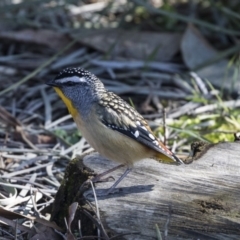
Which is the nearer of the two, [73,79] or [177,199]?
[177,199]

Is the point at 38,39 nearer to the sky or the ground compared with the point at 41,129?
nearer to the sky

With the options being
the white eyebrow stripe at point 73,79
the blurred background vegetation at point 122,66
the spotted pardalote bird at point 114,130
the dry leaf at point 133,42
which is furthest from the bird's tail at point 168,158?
the dry leaf at point 133,42

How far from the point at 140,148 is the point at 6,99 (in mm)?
2879

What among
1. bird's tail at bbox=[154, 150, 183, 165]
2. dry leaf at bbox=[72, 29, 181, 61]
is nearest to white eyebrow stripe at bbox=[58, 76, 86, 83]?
bird's tail at bbox=[154, 150, 183, 165]

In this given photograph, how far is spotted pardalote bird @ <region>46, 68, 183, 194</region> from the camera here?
455cm

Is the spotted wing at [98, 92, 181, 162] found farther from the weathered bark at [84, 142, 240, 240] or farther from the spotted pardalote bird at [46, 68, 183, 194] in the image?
the weathered bark at [84, 142, 240, 240]

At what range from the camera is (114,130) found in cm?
460

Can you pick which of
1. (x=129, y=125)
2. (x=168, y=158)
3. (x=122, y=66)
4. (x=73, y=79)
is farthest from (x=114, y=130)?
(x=122, y=66)

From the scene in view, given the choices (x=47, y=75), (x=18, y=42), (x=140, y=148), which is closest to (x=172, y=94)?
(x=47, y=75)

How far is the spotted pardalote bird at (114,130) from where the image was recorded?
179 inches

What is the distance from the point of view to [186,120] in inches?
260

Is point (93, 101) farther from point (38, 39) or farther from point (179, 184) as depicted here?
point (38, 39)

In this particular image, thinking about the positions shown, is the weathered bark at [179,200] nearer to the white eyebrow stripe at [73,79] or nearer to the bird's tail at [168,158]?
the bird's tail at [168,158]

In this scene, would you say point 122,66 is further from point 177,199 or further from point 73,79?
point 177,199
